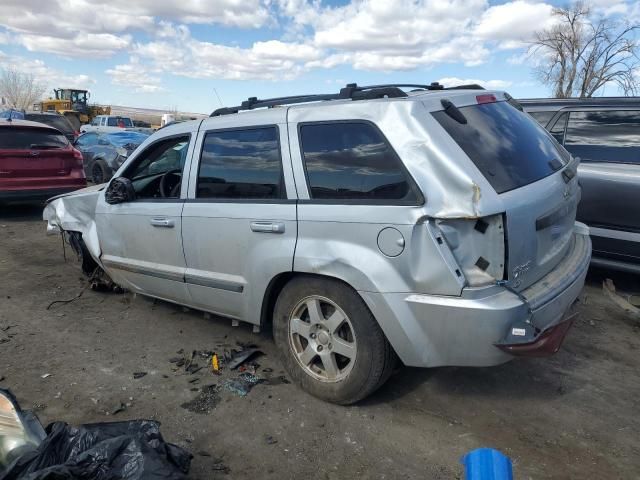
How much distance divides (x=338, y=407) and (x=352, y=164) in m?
1.53

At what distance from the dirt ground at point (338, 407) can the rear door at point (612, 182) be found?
0.71 meters

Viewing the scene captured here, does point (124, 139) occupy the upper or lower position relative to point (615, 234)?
upper

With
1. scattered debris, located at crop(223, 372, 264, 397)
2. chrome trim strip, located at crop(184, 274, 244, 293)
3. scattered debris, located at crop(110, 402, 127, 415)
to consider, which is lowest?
scattered debris, located at crop(110, 402, 127, 415)

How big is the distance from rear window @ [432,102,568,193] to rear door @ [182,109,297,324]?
43.2 inches

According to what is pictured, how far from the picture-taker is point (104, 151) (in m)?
12.6

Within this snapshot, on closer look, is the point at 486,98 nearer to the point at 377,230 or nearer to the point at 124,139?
the point at 377,230

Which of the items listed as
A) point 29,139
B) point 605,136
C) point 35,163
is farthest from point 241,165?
point 29,139

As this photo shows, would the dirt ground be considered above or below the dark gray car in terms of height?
below

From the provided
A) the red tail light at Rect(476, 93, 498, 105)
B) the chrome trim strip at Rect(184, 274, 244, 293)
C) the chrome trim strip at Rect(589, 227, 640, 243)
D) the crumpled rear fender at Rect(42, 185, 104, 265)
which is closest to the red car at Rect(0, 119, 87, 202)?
the crumpled rear fender at Rect(42, 185, 104, 265)

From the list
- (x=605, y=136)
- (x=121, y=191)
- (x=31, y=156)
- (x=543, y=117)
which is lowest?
(x=121, y=191)

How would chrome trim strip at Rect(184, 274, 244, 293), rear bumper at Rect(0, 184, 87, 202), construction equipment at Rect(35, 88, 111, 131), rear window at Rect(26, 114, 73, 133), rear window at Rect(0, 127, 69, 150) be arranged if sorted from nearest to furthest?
chrome trim strip at Rect(184, 274, 244, 293) < rear bumper at Rect(0, 184, 87, 202) < rear window at Rect(0, 127, 69, 150) < rear window at Rect(26, 114, 73, 133) < construction equipment at Rect(35, 88, 111, 131)

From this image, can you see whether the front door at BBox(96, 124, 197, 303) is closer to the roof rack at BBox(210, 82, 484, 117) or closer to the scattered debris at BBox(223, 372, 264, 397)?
the roof rack at BBox(210, 82, 484, 117)

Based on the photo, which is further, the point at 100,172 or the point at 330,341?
the point at 100,172

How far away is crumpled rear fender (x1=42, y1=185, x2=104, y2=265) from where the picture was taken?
477 cm
